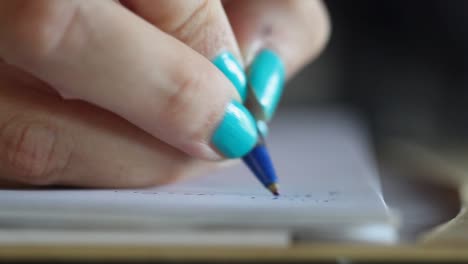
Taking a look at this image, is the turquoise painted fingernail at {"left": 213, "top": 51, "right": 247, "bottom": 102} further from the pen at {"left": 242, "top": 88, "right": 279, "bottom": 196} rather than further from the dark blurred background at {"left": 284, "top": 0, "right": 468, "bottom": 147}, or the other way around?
the dark blurred background at {"left": 284, "top": 0, "right": 468, "bottom": 147}

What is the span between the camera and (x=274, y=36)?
81 centimetres

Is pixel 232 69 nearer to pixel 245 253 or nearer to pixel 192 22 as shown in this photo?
pixel 192 22

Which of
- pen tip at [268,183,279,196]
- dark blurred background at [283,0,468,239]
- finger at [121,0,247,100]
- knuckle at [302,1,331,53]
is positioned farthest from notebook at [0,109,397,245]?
dark blurred background at [283,0,468,239]

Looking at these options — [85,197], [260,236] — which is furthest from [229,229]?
[85,197]

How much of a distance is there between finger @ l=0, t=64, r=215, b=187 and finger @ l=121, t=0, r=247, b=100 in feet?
0.31

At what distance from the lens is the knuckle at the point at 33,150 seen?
0.58 m

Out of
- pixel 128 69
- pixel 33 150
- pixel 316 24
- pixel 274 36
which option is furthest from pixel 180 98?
pixel 316 24

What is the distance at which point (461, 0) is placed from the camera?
1.27 metres

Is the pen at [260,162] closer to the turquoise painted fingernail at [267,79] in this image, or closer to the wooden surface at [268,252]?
the turquoise painted fingernail at [267,79]

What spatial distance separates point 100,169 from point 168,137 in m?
0.08

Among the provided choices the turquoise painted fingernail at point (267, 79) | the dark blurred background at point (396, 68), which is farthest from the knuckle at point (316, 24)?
the dark blurred background at point (396, 68)

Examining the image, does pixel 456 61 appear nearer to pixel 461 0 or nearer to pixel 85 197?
pixel 461 0

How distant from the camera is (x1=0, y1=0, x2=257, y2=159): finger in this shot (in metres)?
0.48

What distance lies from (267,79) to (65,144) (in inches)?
8.9
